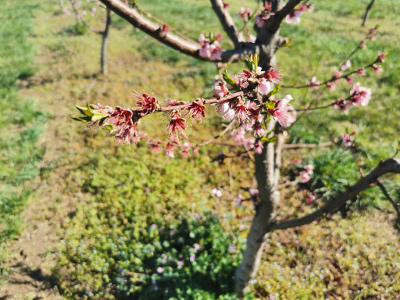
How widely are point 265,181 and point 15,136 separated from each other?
6.02 m

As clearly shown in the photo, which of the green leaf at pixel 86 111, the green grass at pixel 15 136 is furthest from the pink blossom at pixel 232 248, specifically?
the green grass at pixel 15 136

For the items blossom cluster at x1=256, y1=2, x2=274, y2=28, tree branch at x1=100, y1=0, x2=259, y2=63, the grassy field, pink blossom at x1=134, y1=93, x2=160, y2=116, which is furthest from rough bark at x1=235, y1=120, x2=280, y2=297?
pink blossom at x1=134, y1=93, x2=160, y2=116

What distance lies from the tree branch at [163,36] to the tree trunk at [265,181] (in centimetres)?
11

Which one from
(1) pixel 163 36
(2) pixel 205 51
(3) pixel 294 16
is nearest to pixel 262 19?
(2) pixel 205 51

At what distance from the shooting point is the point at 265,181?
6.97ft

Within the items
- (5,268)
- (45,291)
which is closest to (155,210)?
(45,291)

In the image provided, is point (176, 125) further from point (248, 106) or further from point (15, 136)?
point (15, 136)

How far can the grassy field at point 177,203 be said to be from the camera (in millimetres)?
3396

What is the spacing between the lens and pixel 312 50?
27.0 ft

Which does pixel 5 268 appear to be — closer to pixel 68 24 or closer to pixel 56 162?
pixel 56 162

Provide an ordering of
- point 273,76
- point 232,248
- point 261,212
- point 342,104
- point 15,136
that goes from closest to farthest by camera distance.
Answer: point 273,76, point 342,104, point 261,212, point 232,248, point 15,136

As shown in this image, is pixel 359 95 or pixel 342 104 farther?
pixel 342 104

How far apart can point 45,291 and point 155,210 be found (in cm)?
184

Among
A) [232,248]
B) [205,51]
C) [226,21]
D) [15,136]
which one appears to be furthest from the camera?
[15,136]
